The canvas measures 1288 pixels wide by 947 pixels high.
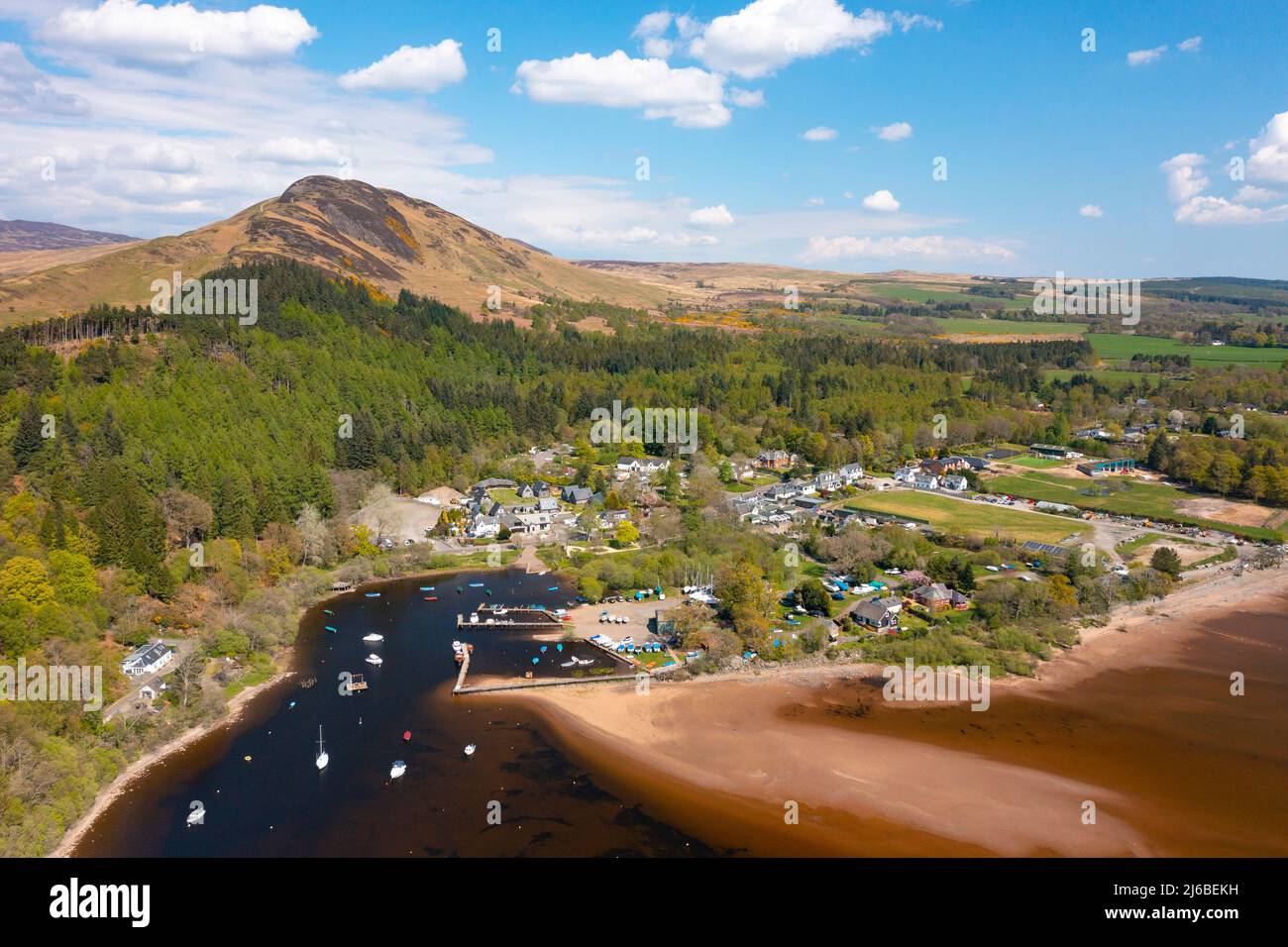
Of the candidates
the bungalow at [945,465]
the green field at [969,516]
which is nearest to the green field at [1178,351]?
the bungalow at [945,465]

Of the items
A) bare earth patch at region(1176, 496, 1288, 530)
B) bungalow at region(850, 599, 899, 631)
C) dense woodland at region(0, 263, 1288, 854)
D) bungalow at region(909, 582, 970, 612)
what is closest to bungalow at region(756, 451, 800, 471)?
dense woodland at region(0, 263, 1288, 854)

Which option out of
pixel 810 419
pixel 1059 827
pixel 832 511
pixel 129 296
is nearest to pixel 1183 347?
pixel 810 419

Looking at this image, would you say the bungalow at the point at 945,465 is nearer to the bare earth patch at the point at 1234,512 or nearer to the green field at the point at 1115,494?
the green field at the point at 1115,494

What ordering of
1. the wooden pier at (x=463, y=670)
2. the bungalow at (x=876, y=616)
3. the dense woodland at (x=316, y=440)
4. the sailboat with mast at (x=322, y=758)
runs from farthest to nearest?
1. the bungalow at (x=876, y=616)
2. the wooden pier at (x=463, y=670)
3. the dense woodland at (x=316, y=440)
4. the sailboat with mast at (x=322, y=758)

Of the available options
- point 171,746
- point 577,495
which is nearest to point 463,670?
point 171,746

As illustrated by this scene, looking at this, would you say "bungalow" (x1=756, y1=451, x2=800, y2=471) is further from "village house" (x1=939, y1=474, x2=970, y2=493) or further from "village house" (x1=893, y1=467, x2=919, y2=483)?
"village house" (x1=939, y1=474, x2=970, y2=493)

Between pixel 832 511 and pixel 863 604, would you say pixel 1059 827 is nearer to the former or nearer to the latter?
pixel 863 604

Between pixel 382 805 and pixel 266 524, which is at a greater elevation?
pixel 266 524
